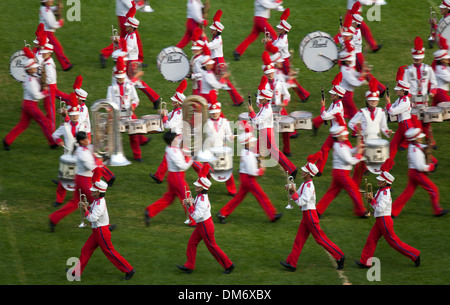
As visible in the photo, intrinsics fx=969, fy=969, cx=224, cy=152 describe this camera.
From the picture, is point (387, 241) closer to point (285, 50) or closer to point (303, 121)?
point (303, 121)

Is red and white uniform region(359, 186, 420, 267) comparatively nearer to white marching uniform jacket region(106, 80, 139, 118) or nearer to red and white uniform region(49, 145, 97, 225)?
red and white uniform region(49, 145, 97, 225)

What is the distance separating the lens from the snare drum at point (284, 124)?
16.8m

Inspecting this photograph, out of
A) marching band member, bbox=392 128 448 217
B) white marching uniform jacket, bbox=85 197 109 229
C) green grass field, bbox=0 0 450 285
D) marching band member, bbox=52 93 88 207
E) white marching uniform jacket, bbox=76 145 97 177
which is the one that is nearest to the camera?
white marching uniform jacket, bbox=85 197 109 229

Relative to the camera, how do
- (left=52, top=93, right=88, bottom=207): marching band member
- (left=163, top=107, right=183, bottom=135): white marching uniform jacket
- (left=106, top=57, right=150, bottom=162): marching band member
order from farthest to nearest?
(left=106, top=57, right=150, bottom=162): marching band member
(left=163, top=107, right=183, bottom=135): white marching uniform jacket
(left=52, top=93, right=88, bottom=207): marching band member

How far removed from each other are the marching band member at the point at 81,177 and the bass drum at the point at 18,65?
3.49 m

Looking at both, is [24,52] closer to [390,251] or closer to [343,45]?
[343,45]

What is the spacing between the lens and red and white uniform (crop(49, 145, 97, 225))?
1506 cm

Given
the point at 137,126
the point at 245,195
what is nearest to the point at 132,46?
the point at 137,126

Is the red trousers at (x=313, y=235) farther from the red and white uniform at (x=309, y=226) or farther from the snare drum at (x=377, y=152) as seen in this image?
the snare drum at (x=377, y=152)

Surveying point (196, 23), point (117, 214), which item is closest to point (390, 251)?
point (117, 214)

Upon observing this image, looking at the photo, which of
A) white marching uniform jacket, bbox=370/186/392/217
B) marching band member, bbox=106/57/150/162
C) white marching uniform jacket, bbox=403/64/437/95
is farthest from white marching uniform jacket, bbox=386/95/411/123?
marching band member, bbox=106/57/150/162

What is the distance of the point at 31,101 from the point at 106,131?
234 centimetres

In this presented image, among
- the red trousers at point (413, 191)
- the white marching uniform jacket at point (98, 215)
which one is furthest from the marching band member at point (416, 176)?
the white marching uniform jacket at point (98, 215)

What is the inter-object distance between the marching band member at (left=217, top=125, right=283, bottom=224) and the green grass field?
23cm
